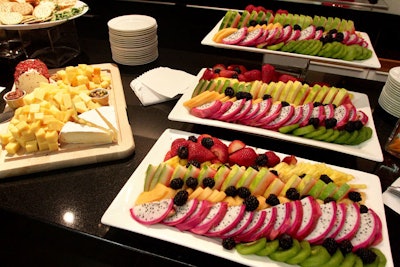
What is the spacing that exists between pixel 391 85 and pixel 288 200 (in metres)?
1.14

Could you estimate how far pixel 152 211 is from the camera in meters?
1.37

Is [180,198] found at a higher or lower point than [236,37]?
lower

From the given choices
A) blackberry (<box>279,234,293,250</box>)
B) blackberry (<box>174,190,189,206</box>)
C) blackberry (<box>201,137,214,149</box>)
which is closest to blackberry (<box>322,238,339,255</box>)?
blackberry (<box>279,234,293,250</box>)

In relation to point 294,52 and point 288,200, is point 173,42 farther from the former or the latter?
point 288,200

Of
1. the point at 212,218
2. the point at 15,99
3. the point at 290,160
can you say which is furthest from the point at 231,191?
the point at 15,99

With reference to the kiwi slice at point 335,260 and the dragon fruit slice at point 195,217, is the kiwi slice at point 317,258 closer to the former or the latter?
the kiwi slice at point 335,260

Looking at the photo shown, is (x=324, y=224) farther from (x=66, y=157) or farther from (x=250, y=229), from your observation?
(x=66, y=157)

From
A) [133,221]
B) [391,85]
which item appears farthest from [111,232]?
[391,85]

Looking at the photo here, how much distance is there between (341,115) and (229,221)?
0.91m

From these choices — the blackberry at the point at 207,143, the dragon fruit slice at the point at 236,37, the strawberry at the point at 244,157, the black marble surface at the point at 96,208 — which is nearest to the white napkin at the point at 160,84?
the black marble surface at the point at 96,208

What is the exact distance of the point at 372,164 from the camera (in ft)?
5.81

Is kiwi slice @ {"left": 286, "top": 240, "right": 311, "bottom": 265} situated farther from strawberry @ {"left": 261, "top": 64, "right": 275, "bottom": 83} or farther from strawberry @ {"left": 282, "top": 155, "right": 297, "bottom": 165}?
strawberry @ {"left": 261, "top": 64, "right": 275, "bottom": 83}

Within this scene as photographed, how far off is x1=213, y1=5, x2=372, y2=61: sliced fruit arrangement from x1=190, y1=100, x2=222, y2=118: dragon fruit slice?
1.94 feet

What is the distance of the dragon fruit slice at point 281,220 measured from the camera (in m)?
1.26
